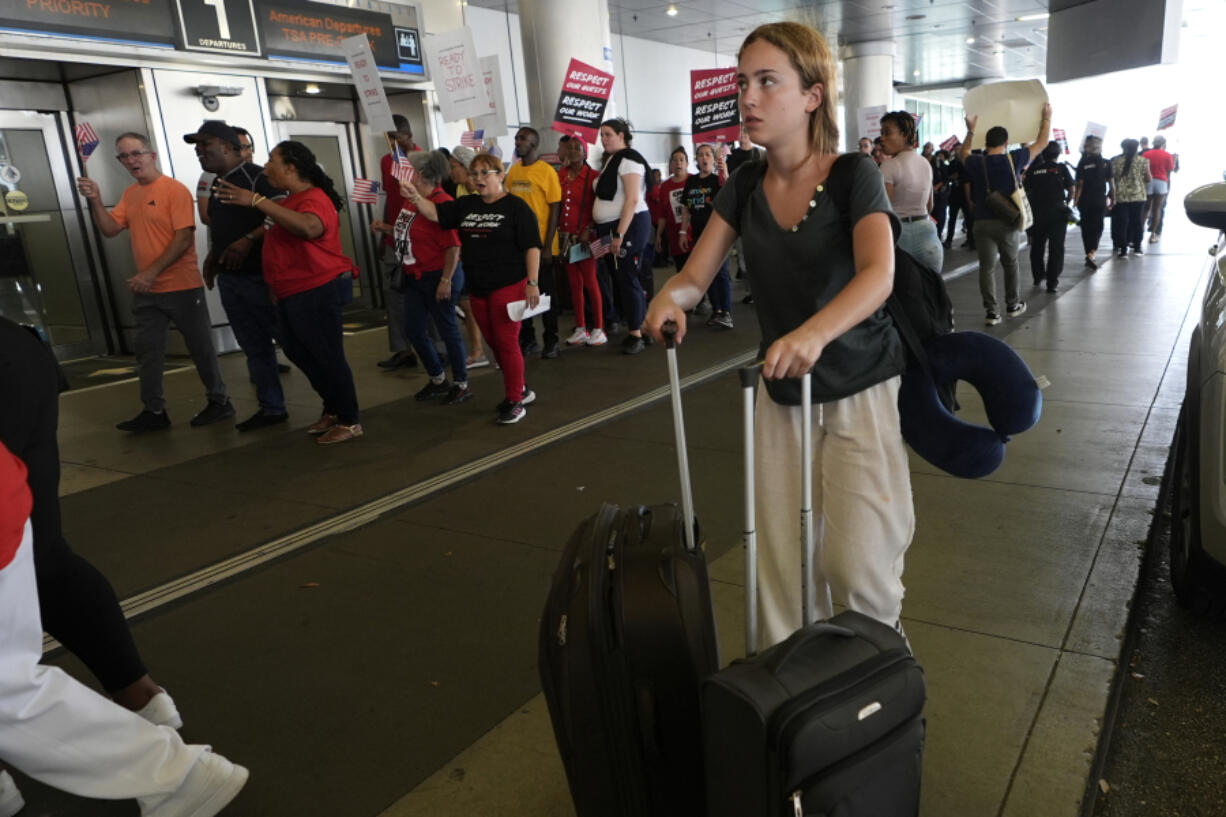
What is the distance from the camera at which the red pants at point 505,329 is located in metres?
5.80

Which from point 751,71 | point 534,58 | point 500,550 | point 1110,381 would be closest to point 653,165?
point 534,58

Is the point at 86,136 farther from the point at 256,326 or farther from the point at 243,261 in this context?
the point at 256,326

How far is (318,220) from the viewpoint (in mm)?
5301

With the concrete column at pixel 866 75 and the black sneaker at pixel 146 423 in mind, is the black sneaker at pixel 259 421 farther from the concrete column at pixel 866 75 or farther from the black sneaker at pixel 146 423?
the concrete column at pixel 866 75

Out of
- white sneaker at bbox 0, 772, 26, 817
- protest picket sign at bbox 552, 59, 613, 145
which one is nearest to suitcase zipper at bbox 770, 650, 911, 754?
white sneaker at bbox 0, 772, 26, 817

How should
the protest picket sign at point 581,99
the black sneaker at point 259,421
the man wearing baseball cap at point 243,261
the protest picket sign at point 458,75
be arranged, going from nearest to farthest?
1. the man wearing baseball cap at point 243,261
2. the black sneaker at point 259,421
3. the protest picket sign at point 458,75
4. the protest picket sign at point 581,99

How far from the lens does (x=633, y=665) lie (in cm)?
173

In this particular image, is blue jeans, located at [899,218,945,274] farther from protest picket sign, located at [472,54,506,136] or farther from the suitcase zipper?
the suitcase zipper

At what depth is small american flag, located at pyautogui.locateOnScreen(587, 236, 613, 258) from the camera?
8.17 meters

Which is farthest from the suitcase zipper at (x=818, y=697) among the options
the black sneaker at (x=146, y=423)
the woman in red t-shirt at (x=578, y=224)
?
the woman in red t-shirt at (x=578, y=224)

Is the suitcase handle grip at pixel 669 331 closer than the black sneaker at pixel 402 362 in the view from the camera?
Yes

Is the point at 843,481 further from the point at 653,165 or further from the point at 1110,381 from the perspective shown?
the point at 653,165

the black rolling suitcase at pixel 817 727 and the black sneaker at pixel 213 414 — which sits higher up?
the black rolling suitcase at pixel 817 727

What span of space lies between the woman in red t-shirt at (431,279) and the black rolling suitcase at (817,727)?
16.4ft
